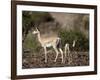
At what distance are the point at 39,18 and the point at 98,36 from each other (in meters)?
0.69

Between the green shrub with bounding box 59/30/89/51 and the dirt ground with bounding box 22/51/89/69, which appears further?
the green shrub with bounding box 59/30/89/51

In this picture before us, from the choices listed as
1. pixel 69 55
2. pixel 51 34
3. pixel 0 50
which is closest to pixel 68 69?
pixel 69 55

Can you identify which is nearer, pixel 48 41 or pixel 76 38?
pixel 48 41

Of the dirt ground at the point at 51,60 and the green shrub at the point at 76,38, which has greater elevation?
the green shrub at the point at 76,38

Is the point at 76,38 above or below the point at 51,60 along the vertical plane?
above

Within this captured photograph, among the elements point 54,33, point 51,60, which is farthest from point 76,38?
point 51,60

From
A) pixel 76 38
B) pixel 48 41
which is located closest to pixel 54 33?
pixel 48 41

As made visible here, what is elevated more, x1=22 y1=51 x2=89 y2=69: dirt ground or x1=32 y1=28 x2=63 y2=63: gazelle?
x1=32 y1=28 x2=63 y2=63: gazelle

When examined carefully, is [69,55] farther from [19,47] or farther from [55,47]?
[19,47]

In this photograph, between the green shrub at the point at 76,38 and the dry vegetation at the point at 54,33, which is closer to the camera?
the dry vegetation at the point at 54,33

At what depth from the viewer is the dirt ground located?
203cm

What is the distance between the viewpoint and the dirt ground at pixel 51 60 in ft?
6.67

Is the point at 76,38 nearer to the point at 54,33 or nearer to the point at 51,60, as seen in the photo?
the point at 54,33

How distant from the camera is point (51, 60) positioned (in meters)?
2.12
